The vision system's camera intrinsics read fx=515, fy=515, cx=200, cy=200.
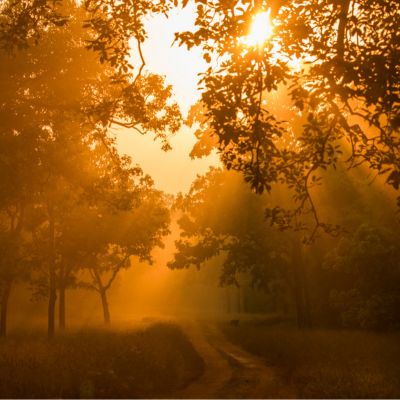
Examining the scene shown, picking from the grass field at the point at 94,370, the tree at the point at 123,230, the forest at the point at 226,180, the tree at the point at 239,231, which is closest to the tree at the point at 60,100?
the forest at the point at 226,180

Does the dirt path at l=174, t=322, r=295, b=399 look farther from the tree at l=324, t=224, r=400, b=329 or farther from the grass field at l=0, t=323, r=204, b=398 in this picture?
the tree at l=324, t=224, r=400, b=329

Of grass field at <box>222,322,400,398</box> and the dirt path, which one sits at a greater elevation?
grass field at <box>222,322,400,398</box>

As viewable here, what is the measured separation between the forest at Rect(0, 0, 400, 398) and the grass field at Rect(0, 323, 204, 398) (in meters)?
0.07

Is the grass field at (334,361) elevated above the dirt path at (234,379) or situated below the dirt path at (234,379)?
above

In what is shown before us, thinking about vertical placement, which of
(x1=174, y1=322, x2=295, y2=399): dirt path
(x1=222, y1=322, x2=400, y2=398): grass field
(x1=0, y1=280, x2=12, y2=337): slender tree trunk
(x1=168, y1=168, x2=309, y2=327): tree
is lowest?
(x1=174, y1=322, x2=295, y2=399): dirt path

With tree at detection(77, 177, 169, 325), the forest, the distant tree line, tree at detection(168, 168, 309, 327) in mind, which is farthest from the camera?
tree at detection(77, 177, 169, 325)

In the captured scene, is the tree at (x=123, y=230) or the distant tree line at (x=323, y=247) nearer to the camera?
the distant tree line at (x=323, y=247)

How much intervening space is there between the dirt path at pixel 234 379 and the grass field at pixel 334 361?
49 cm

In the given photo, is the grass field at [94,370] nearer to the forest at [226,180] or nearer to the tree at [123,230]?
the forest at [226,180]

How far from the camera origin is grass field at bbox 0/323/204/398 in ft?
41.4

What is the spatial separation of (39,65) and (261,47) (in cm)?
950

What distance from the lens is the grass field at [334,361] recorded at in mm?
12977

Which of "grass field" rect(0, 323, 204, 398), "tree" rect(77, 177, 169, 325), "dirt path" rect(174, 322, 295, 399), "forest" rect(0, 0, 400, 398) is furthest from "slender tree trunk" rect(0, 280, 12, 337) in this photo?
"dirt path" rect(174, 322, 295, 399)

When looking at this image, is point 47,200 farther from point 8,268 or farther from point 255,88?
point 255,88
